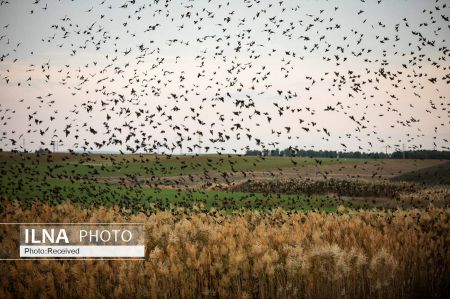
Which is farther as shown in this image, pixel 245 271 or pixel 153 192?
pixel 153 192

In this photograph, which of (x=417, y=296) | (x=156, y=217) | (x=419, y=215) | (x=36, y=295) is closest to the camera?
(x=36, y=295)

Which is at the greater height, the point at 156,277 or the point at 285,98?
the point at 285,98

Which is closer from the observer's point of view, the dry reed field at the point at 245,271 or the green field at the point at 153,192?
the dry reed field at the point at 245,271

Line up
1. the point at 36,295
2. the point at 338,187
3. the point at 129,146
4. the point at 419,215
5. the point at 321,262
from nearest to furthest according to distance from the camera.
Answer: the point at 36,295, the point at 321,262, the point at 419,215, the point at 129,146, the point at 338,187

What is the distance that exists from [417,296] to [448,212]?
5.37 m

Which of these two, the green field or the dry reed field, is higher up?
the green field

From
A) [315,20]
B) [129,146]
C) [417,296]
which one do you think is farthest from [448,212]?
[129,146]

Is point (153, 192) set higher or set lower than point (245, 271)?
higher

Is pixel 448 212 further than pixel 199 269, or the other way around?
pixel 448 212

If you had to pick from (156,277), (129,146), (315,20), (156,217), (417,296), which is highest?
(315,20)

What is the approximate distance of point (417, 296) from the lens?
31.0 feet

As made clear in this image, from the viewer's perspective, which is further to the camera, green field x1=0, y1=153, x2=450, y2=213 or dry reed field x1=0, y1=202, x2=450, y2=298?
green field x1=0, y1=153, x2=450, y2=213

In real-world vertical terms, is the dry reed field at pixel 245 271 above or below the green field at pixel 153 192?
below

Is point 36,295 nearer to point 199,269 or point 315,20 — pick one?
point 199,269
